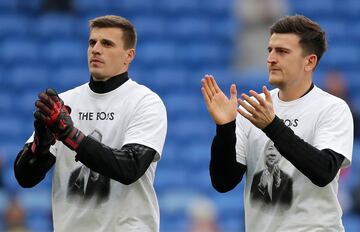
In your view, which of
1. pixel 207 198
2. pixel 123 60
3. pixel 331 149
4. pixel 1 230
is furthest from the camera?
pixel 207 198

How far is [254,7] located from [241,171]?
10.7 metres

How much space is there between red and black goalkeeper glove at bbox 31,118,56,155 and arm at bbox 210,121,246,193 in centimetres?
93

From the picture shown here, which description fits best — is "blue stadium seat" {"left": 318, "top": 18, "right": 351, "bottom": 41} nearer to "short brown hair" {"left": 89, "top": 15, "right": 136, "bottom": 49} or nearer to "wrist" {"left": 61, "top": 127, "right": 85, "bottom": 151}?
"short brown hair" {"left": 89, "top": 15, "right": 136, "bottom": 49}

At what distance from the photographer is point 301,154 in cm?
605

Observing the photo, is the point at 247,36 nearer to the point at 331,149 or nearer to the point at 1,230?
the point at 1,230

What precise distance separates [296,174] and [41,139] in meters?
1.45

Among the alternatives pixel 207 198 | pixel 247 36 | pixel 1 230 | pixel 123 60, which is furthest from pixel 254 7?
pixel 123 60

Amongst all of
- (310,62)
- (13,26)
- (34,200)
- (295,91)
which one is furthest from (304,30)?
(13,26)

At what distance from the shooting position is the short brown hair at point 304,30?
21.5ft

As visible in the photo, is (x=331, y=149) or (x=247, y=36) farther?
(x=247, y=36)

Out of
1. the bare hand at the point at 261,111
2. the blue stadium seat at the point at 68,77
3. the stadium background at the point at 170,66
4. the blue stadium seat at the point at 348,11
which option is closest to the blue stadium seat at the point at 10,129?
the stadium background at the point at 170,66

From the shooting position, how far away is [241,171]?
6.52 meters

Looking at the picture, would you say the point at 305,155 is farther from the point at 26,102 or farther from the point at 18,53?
the point at 18,53

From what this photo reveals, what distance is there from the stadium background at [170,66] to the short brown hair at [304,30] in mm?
6667
